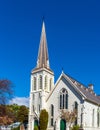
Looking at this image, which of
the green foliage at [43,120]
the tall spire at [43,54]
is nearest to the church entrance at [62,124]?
the green foliage at [43,120]

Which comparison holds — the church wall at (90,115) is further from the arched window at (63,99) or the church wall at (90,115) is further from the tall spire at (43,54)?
the tall spire at (43,54)

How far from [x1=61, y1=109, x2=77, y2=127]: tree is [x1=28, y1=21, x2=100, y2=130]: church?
0.83 metres

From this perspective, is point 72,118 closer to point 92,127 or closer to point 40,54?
point 92,127

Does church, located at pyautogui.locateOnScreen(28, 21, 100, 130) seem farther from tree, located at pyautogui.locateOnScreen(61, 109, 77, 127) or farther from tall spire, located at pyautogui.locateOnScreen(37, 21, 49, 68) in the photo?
tree, located at pyautogui.locateOnScreen(61, 109, 77, 127)

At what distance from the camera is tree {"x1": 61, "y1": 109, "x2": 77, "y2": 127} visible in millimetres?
60500

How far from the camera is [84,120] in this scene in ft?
197

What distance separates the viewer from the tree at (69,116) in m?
60.5

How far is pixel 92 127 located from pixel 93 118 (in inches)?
90.7

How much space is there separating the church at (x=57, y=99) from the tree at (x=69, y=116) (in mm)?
828

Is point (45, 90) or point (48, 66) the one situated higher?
point (48, 66)

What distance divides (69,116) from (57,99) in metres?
6.10

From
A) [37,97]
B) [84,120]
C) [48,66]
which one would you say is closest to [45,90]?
[37,97]

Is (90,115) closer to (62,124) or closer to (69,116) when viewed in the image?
(69,116)

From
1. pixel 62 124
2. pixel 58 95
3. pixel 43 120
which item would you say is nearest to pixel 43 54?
pixel 58 95
